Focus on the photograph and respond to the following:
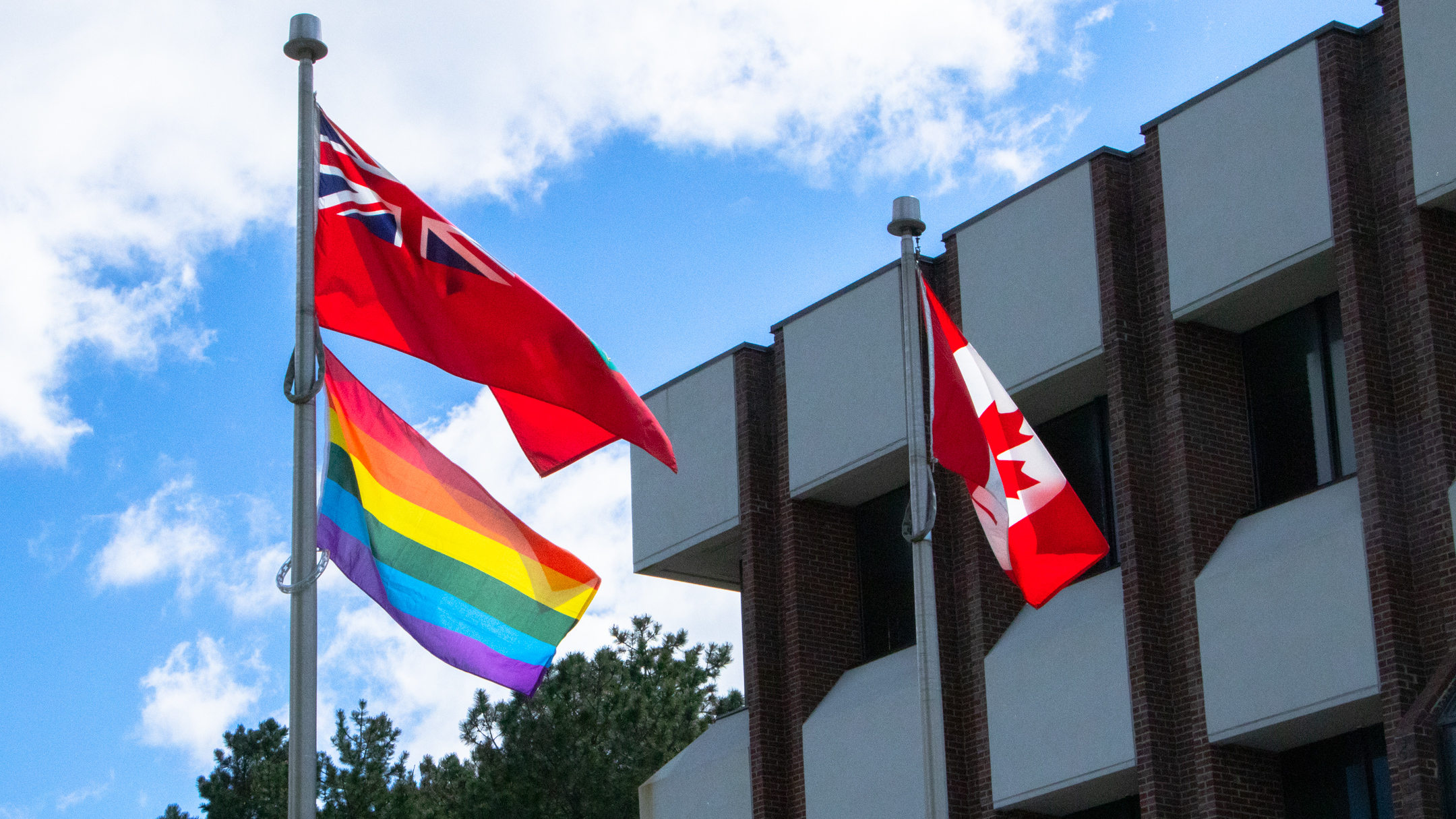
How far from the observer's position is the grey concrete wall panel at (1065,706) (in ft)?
66.4

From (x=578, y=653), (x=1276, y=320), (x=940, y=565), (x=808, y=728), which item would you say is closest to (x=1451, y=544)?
(x=1276, y=320)

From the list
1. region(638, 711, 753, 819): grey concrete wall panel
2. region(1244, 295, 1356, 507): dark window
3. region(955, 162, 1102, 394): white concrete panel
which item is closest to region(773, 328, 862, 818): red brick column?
region(638, 711, 753, 819): grey concrete wall panel

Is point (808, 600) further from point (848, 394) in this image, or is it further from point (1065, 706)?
point (1065, 706)

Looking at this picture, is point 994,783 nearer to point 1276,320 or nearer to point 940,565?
point 940,565

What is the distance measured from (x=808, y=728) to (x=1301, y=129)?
30.2 ft

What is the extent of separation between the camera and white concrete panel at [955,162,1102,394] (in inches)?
846

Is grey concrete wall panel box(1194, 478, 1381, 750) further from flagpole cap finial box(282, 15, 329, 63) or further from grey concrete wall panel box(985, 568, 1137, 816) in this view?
flagpole cap finial box(282, 15, 329, 63)

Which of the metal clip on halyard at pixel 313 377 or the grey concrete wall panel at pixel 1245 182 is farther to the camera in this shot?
the grey concrete wall panel at pixel 1245 182

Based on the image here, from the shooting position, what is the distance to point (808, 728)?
24.1 meters

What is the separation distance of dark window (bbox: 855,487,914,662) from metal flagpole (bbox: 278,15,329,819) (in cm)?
1313

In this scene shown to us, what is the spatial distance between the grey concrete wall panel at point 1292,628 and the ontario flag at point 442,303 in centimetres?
788

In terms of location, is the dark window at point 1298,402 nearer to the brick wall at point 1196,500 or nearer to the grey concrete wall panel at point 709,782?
the brick wall at point 1196,500

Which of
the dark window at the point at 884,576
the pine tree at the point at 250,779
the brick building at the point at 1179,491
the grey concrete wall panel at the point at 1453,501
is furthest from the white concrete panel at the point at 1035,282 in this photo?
the pine tree at the point at 250,779

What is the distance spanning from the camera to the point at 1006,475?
16125 millimetres
